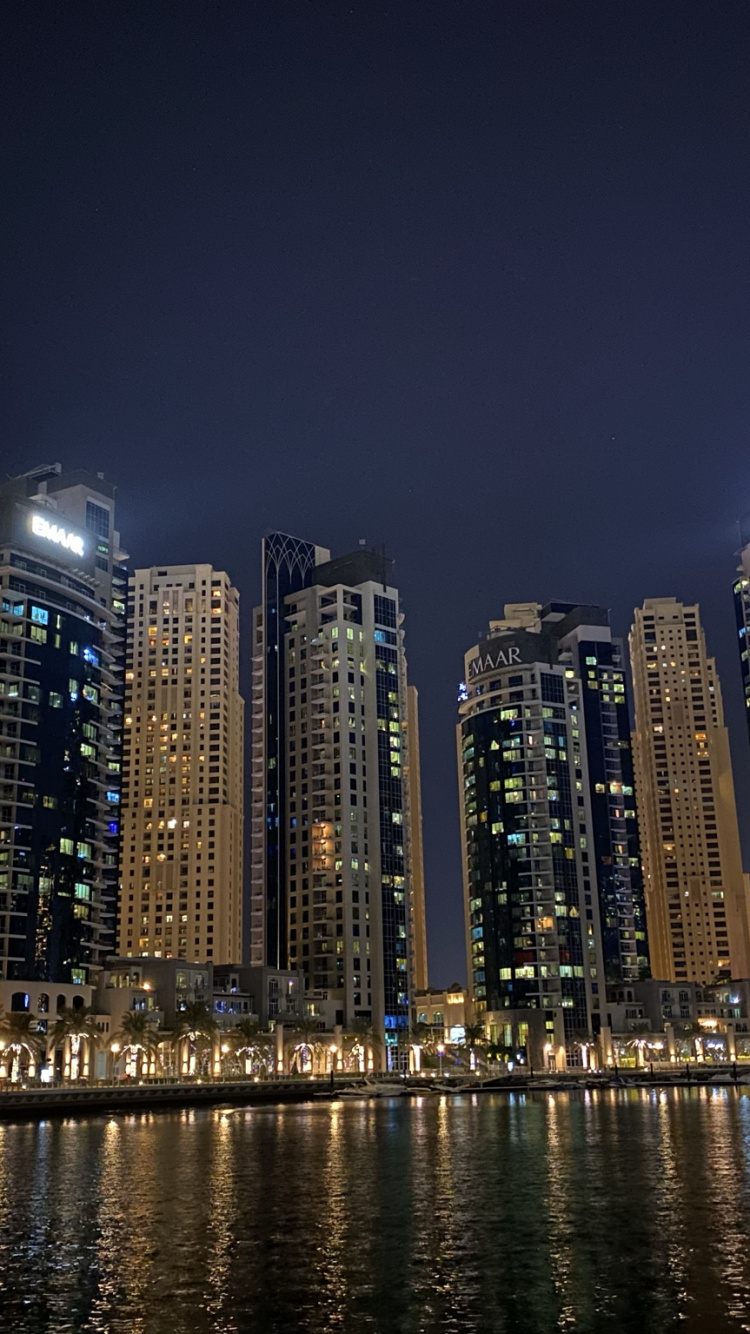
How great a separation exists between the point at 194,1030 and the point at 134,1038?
1037 centimetres

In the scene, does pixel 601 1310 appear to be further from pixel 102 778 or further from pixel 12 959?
pixel 102 778

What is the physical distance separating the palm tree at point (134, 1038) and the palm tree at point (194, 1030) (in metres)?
3.89

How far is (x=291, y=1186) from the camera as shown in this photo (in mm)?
71250

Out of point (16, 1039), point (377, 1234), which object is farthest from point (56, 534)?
point (377, 1234)

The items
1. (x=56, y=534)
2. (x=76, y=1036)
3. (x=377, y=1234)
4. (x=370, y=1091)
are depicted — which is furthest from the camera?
(x=370, y=1091)

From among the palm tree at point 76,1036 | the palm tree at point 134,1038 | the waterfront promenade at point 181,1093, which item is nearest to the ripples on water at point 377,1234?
the waterfront promenade at point 181,1093

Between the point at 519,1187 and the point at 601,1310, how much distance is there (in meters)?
30.4

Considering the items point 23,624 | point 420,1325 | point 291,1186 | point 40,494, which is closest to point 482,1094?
point 23,624

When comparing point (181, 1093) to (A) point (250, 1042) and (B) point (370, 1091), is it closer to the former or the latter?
(A) point (250, 1042)

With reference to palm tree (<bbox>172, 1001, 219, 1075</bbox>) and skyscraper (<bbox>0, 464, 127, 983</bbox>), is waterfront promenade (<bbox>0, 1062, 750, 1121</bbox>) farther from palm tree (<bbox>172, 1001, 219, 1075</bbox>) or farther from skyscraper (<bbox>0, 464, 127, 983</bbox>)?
skyscraper (<bbox>0, 464, 127, 983</bbox>)

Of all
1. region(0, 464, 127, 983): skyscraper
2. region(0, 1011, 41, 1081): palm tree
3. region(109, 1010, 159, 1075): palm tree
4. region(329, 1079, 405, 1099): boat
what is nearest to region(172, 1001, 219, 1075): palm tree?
region(109, 1010, 159, 1075): palm tree

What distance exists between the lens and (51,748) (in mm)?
170500

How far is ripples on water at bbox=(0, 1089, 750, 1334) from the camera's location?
40.4 metres

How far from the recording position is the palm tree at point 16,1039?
14638cm
